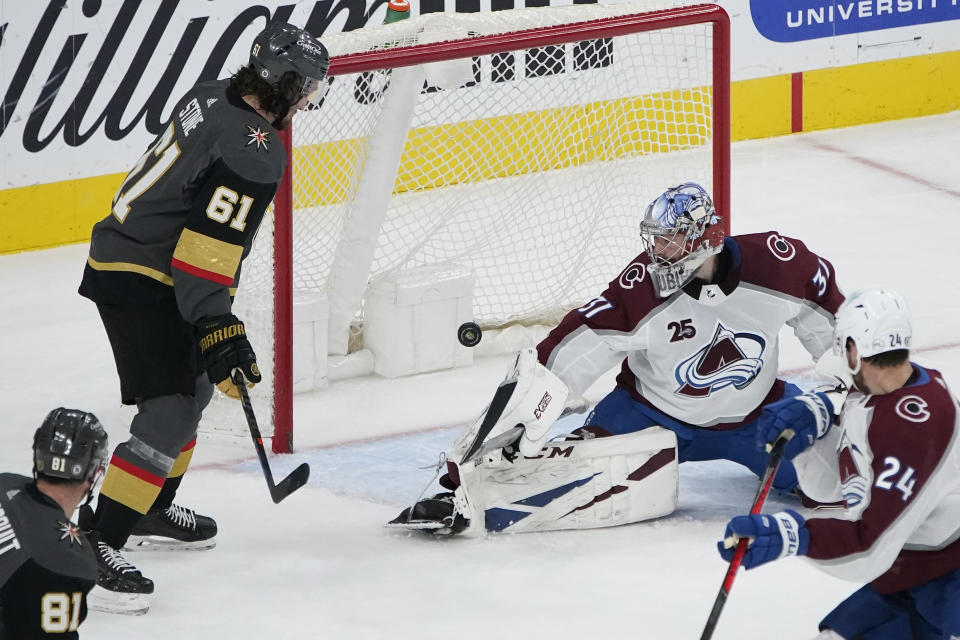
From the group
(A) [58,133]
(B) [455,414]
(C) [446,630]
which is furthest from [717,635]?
(A) [58,133]

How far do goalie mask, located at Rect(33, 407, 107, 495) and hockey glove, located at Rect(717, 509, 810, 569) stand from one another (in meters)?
1.04

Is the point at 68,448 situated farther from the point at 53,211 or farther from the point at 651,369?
the point at 53,211

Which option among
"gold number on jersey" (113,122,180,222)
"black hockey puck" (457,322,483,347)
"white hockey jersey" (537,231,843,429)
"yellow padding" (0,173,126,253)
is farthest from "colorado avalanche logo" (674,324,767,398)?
"yellow padding" (0,173,126,253)

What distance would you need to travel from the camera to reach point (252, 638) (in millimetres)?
3432

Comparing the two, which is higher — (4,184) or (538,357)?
(4,184)

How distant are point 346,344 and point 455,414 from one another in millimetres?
525

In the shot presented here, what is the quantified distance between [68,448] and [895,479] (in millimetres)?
1317

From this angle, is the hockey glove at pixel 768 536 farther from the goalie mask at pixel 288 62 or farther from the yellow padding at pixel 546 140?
the yellow padding at pixel 546 140

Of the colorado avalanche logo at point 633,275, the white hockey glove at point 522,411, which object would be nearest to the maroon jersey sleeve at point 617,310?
the colorado avalanche logo at point 633,275

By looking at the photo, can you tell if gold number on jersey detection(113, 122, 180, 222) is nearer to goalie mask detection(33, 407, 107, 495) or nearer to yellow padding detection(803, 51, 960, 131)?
goalie mask detection(33, 407, 107, 495)

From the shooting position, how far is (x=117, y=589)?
353 centimetres

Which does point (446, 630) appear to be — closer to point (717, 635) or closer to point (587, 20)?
point (717, 635)

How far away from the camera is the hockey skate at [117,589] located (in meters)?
3.52

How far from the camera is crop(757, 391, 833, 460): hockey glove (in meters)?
3.09
